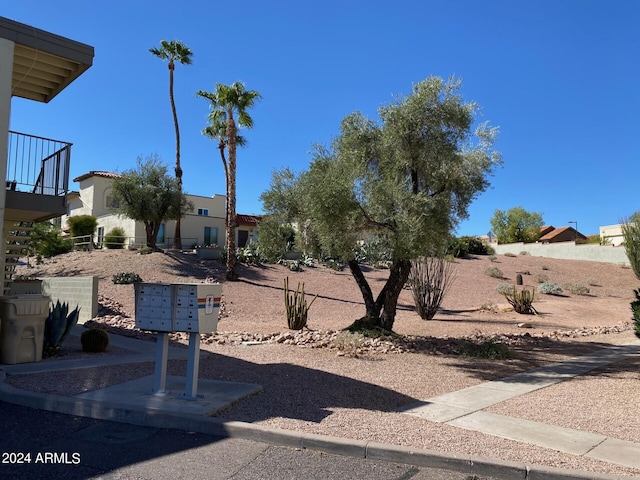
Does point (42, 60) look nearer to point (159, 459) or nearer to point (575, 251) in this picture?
point (159, 459)

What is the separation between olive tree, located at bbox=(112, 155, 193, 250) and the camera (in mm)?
30203

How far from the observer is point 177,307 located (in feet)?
21.8

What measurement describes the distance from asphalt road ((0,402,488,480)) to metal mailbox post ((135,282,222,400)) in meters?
1.19

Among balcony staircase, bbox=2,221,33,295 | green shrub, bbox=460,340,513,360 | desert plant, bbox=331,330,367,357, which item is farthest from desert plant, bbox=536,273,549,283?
balcony staircase, bbox=2,221,33,295

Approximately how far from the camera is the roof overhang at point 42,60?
1016 centimetres

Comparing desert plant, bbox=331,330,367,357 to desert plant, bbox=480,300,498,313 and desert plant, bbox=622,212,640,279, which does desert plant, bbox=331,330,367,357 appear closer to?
desert plant, bbox=480,300,498,313

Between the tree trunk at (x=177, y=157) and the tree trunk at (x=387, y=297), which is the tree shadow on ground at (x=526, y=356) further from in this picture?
the tree trunk at (x=177, y=157)

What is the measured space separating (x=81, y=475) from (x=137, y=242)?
110 ft

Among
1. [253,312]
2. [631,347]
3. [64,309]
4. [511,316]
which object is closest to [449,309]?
[511,316]

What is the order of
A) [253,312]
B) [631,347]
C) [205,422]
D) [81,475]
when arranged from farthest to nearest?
[253,312], [631,347], [205,422], [81,475]

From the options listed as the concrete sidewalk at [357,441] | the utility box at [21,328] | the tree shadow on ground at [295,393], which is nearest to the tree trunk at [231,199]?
the tree shadow on ground at [295,393]

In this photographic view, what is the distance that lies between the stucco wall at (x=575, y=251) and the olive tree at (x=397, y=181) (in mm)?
39301

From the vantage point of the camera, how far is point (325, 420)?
6188 mm

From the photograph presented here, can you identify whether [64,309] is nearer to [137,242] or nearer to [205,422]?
[205,422]
